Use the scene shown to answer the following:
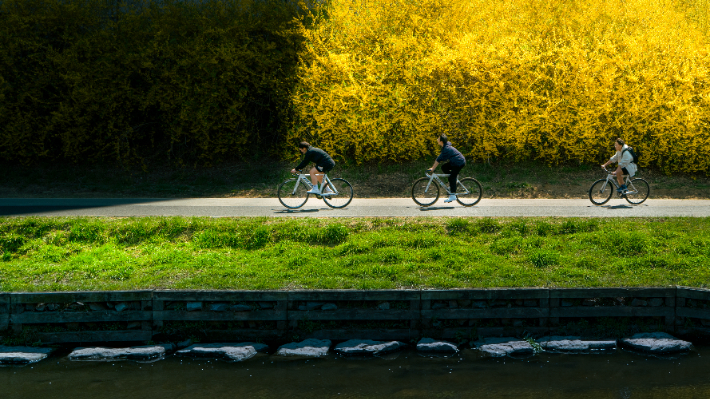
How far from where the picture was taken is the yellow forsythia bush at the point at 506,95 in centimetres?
1750

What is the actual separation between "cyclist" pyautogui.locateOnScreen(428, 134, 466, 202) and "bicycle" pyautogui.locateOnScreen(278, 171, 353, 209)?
1908mm

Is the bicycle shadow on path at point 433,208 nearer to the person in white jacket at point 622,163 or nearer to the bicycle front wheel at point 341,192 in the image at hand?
the bicycle front wheel at point 341,192

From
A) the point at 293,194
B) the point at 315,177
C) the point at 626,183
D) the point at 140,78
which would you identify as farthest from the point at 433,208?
the point at 140,78

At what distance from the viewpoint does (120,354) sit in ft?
24.4

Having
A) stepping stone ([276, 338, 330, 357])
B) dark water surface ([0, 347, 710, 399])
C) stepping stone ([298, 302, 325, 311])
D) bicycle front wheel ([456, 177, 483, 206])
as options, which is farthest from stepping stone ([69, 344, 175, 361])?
bicycle front wheel ([456, 177, 483, 206])

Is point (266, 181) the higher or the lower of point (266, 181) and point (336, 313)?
the higher

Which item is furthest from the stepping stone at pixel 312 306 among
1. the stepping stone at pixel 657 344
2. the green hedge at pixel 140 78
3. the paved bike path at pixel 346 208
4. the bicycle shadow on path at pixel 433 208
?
the green hedge at pixel 140 78

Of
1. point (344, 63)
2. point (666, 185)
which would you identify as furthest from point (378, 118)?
point (666, 185)

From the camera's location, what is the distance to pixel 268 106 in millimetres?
18734

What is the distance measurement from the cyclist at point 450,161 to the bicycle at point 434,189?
0.14 meters

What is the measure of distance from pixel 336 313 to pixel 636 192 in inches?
363

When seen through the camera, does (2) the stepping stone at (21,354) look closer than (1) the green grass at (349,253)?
Yes

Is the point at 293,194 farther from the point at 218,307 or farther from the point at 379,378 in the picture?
the point at 379,378

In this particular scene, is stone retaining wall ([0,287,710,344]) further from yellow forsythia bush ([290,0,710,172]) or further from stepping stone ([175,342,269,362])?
yellow forsythia bush ([290,0,710,172])
